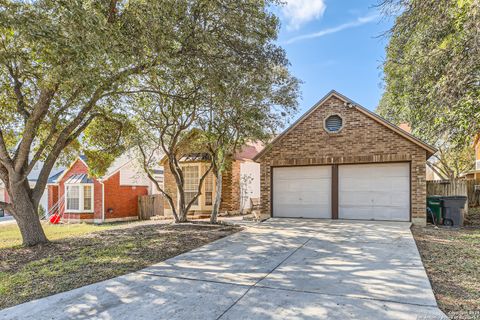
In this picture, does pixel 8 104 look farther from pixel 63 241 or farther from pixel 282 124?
pixel 282 124

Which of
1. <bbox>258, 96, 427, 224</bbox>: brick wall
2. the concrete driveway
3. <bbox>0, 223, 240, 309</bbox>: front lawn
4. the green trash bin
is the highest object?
<bbox>258, 96, 427, 224</bbox>: brick wall

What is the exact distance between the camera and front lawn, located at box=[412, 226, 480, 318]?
463cm

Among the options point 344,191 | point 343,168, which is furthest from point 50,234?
point 343,168

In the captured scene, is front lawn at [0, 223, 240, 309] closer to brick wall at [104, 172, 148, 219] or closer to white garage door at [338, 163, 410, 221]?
white garage door at [338, 163, 410, 221]

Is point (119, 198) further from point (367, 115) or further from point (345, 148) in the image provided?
point (367, 115)

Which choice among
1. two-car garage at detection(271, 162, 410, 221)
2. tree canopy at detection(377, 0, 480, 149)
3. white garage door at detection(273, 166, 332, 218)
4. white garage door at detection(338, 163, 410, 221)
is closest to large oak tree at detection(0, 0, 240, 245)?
tree canopy at detection(377, 0, 480, 149)

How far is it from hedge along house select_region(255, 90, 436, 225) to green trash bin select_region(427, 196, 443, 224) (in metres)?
1.01

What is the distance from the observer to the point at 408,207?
12.5m

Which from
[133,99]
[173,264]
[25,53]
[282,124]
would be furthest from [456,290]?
[133,99]

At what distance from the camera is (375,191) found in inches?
511

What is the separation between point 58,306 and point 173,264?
249 centimetres

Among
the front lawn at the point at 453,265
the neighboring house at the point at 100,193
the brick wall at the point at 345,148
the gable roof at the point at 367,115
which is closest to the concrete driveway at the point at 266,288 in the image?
the front lawn at the point at 453,265

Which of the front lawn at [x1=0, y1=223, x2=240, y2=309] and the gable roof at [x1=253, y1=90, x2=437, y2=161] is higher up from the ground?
the gable roof at [x1=253, y1=90, x2=437, y2=161]

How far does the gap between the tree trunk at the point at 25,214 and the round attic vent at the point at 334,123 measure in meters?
11.0
